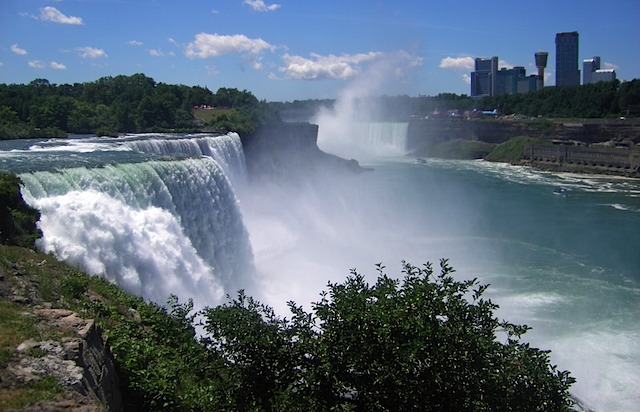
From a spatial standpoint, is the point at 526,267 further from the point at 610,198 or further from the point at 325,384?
the point at 610,198

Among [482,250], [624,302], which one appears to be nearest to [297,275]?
[482,250]

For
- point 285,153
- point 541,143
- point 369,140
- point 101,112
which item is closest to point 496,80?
point 369,140

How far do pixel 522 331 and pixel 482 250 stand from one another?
13.7 meters

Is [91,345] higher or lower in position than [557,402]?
higher

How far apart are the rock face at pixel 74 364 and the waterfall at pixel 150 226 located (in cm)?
417

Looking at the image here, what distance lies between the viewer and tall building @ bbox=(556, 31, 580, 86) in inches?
5684

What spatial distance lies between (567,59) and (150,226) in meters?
154

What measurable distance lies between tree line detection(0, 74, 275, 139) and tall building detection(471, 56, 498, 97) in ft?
417

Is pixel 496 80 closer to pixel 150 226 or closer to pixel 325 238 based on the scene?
pixel 325 238

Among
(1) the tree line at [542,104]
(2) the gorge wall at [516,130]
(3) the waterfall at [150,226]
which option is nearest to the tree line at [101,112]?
(3) the waterfall at [150,226]

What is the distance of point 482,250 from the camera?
61.2 feet

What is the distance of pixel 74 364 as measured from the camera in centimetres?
421

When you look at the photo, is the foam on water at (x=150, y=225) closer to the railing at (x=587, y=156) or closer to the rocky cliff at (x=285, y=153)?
the rocky cliff at (x=285, y=153)

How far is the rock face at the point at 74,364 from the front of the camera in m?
3.96
